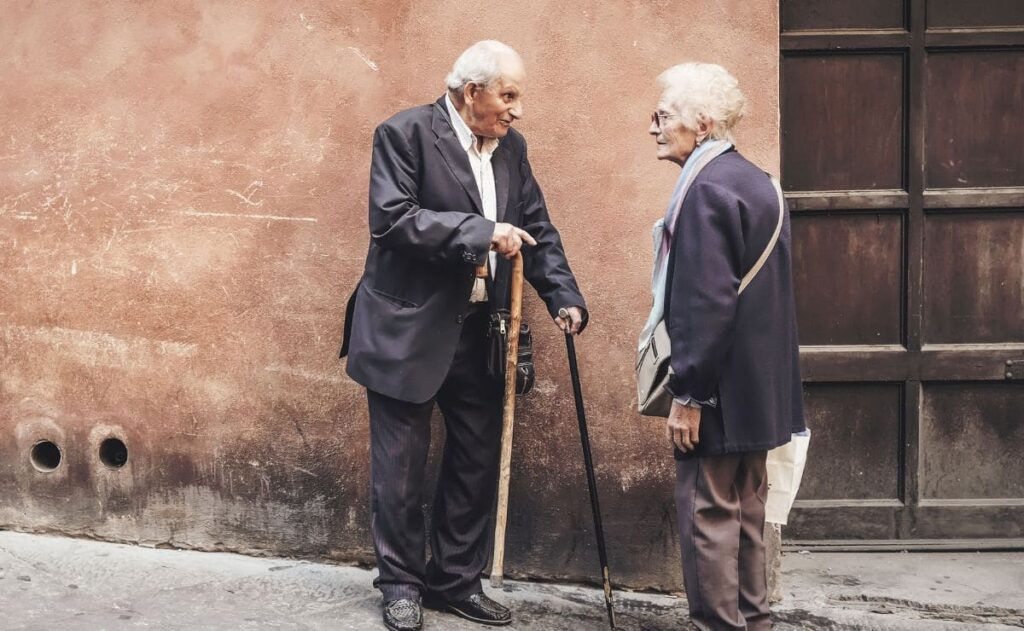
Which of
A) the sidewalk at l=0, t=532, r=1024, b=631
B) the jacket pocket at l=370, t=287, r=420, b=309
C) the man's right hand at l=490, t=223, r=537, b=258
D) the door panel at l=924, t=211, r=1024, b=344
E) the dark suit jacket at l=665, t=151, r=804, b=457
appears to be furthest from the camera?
the door panel at l=924, t=211, r=1024, b=344

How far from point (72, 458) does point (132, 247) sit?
31.1 inches

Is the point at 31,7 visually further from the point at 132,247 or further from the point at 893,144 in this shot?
the point at 893,144

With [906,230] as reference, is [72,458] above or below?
below

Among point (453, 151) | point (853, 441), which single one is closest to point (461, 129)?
point (453, 151)

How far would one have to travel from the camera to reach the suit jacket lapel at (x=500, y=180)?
12.5 feet

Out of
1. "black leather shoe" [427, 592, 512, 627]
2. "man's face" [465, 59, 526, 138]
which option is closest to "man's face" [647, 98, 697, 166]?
"man's face" [465, 59, 526, 138]

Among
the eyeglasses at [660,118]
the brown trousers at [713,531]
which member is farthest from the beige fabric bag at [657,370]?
the eyeglasses at [660,118]

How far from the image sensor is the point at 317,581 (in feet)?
13.6

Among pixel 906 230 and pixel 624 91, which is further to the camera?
pixel 906 230

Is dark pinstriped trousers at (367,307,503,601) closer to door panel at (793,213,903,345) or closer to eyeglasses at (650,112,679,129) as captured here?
eyeglasses at (650,112,679,129)

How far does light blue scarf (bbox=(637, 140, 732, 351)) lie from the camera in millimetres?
3287

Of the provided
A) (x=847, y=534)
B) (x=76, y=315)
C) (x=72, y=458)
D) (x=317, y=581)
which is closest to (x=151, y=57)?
(x=76, y=315)

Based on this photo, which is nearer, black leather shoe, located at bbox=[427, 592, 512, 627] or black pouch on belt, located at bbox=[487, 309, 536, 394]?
black pouch on belt, located at bbox=[487, 309, 536, 394]

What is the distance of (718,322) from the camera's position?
10.4ft
